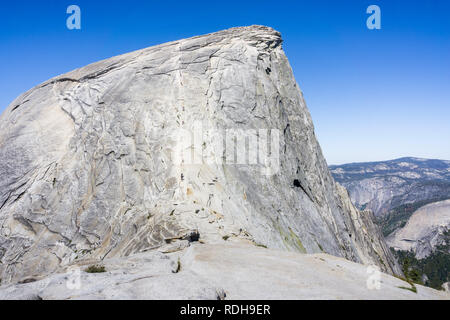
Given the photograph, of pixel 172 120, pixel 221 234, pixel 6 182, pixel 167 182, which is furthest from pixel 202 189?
pixel 6 182

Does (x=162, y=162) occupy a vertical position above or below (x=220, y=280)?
above

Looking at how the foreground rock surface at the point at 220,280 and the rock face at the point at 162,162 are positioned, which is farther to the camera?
the rock face at the point at 162,162

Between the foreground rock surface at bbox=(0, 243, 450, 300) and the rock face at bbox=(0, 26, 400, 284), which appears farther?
the rock face at bbox=(0, 26, 400, 284)
